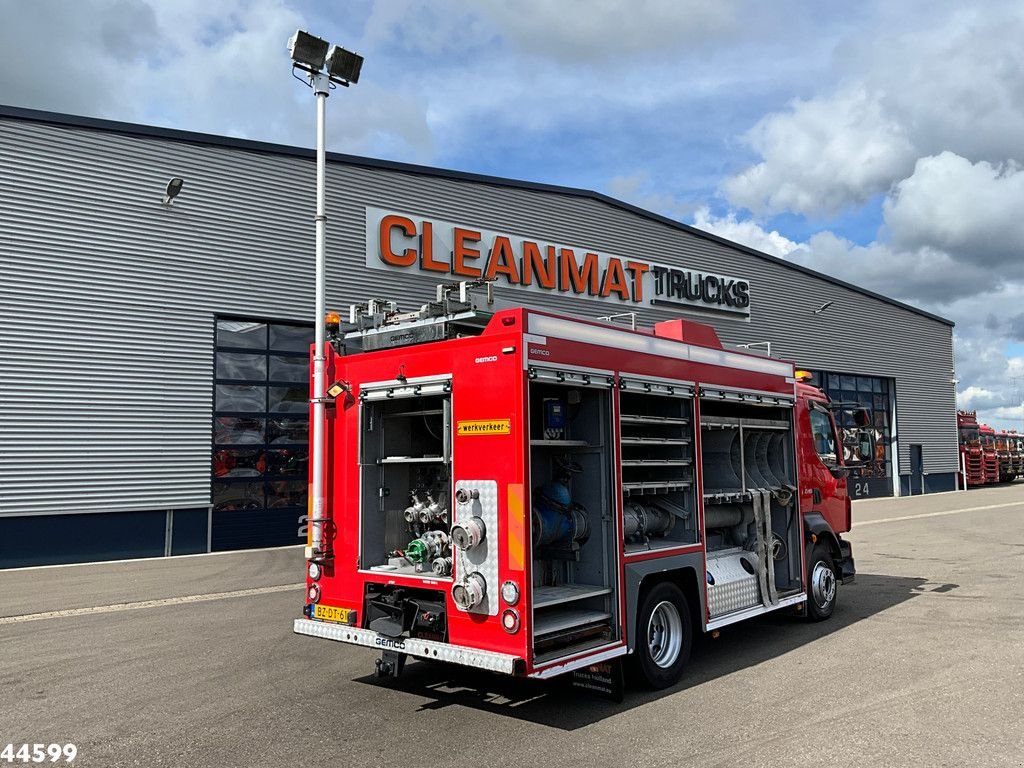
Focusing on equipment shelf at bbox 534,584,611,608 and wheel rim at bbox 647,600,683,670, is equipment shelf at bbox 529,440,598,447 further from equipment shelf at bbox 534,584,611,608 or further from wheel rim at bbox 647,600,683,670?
wheel rim at bbox 647,600,683,670

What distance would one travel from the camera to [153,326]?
15.5 m

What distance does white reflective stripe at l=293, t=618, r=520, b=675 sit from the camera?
5160mm

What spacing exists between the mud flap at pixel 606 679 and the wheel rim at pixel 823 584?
364cm

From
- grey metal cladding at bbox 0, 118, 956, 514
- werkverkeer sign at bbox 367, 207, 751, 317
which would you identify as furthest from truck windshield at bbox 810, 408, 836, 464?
grey metal cladding at bbox 0, 118, 956, 514

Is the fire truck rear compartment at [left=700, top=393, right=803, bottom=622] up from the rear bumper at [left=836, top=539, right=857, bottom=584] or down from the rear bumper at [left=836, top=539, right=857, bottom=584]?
up

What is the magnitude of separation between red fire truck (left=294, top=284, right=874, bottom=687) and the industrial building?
8233mm

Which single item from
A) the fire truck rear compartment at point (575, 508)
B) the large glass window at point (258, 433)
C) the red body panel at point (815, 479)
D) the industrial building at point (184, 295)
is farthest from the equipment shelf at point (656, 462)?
the large glass window at point (258, 433)

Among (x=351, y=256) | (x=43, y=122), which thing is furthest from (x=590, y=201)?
(x=43, y=122)

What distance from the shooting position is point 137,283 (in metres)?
15.4

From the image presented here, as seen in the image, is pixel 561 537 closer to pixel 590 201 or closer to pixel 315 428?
pixel 315 428

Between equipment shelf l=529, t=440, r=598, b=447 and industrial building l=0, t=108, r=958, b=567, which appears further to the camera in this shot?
industrial building l=0, t=108, r=958, b=567

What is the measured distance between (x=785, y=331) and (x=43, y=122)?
74.3 ft

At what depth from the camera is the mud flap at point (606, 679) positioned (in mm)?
5848

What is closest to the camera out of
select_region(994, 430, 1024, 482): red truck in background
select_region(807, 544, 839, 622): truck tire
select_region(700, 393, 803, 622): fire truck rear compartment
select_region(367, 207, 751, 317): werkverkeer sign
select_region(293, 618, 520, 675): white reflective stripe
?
A: select_region(293, 618, 520, 675): white reflective stripe
